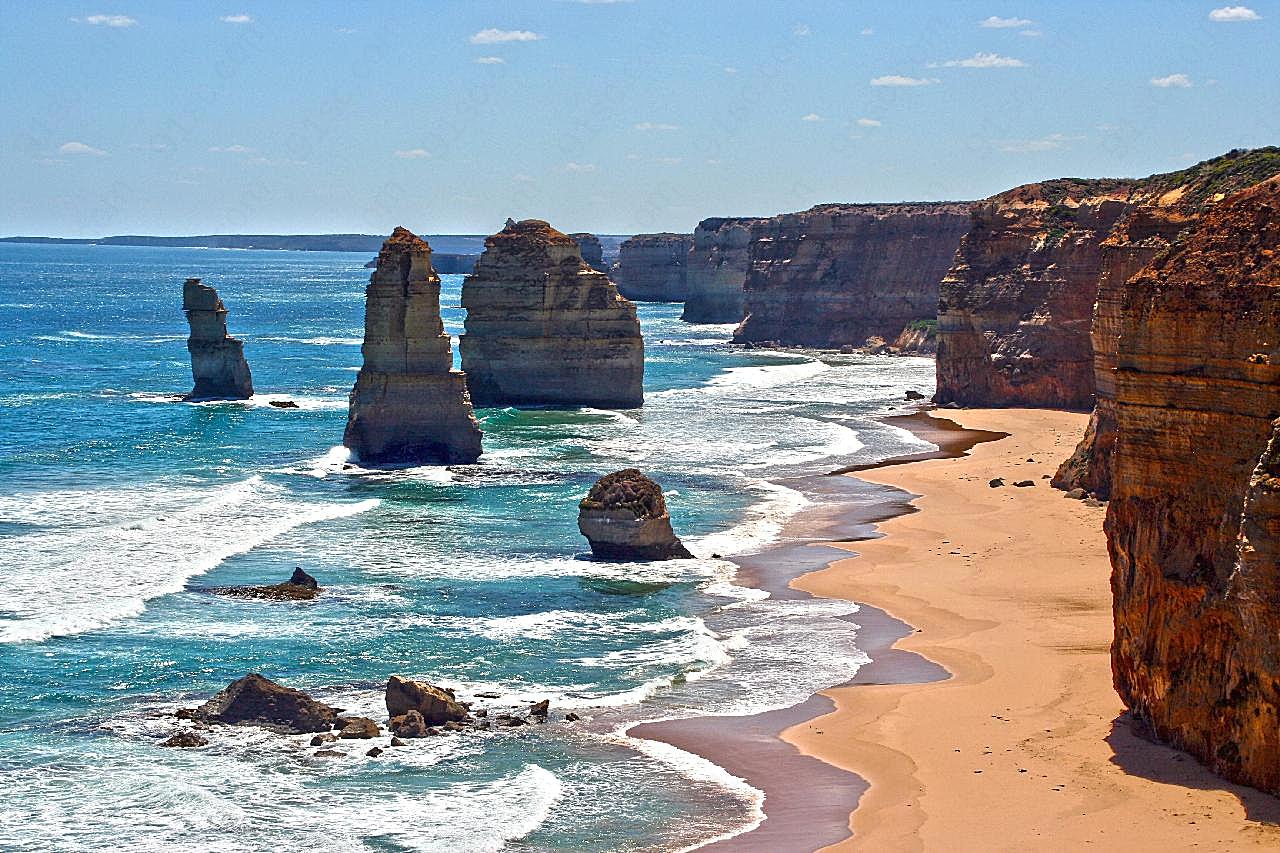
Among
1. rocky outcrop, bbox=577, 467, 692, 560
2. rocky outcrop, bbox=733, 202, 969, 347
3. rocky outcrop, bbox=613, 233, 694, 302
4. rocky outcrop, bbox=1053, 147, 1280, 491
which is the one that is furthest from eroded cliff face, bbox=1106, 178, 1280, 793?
rocky outcrop, bbox=613, 233, 694, 302

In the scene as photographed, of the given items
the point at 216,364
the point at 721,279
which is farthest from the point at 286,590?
the point at 721,279

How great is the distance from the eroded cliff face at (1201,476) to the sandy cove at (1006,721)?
2.27 ft

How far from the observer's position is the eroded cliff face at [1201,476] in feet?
61.4

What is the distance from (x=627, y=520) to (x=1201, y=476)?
61.1 ft

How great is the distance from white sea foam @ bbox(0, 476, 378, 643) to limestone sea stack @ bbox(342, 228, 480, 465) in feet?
15.4

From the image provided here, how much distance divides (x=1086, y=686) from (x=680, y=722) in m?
5.95

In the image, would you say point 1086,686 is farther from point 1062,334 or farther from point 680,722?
point 1062,334

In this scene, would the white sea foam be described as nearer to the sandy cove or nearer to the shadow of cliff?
the sandy cove

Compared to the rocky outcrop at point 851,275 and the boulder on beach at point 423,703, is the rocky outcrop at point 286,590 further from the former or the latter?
the rocky outcrop at point 851,275

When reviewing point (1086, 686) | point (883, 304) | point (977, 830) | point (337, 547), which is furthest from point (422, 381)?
point (883, 304)

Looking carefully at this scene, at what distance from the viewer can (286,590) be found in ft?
110

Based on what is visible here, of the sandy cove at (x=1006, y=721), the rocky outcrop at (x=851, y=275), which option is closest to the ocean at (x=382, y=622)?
the sandy cove at (x=1006, y=721)

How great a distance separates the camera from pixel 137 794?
2155 cm

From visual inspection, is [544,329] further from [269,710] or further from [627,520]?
[269,710]
